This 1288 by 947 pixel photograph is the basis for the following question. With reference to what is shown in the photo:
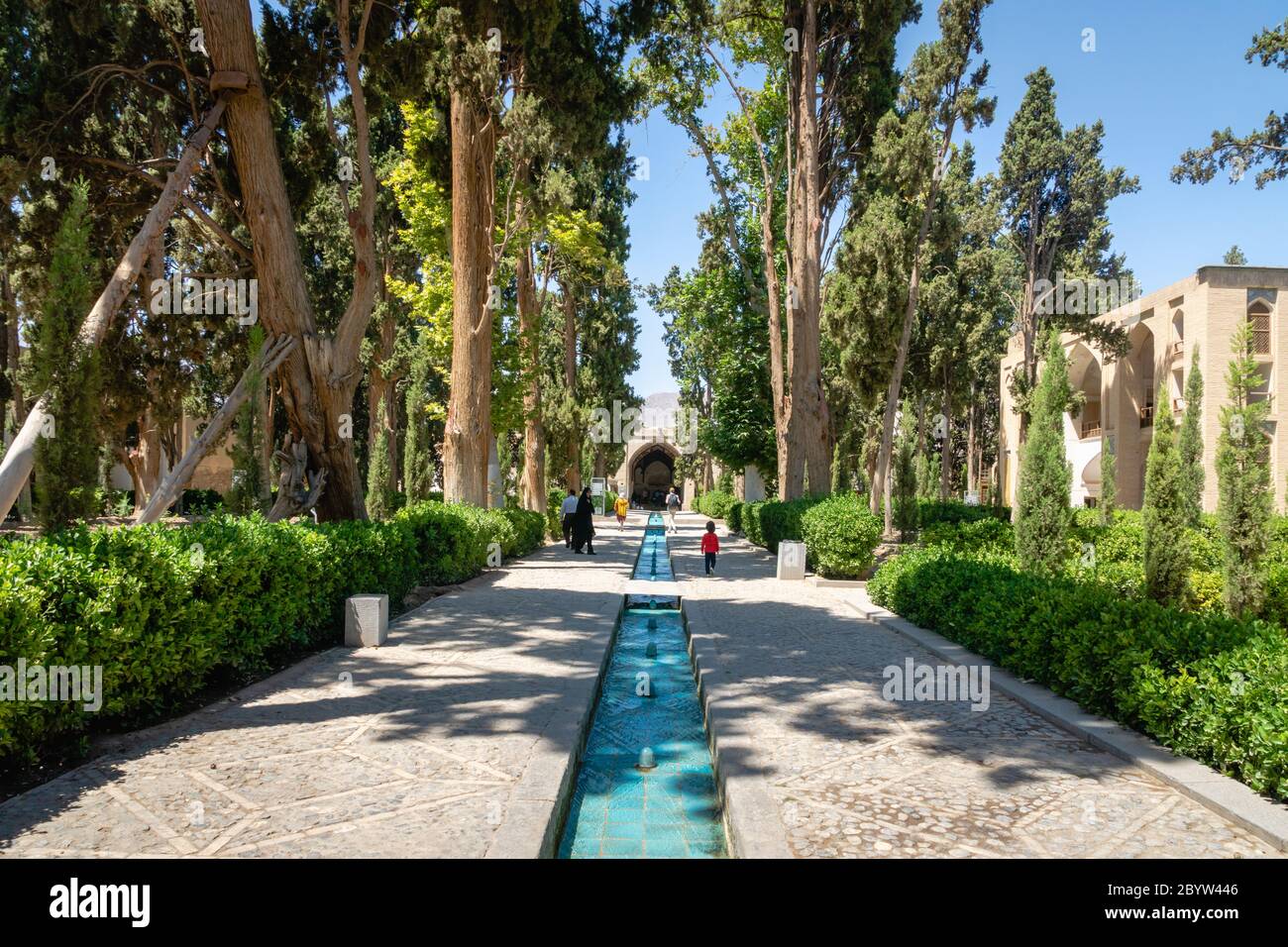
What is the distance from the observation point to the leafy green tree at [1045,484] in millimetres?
10531

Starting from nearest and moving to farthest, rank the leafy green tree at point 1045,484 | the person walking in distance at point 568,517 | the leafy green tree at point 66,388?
the leafy green tree at point 66,388 < the leafy green tree at point 1045,484 < the person walking in distance at point 568,517

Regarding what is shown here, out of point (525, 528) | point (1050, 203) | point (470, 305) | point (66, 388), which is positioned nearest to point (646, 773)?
point (66, 388)

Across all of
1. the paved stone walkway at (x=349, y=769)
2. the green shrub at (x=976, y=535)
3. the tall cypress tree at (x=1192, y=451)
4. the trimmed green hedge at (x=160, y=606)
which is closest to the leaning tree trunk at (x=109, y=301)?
the trimmed green hedge at (x=160, y=606)

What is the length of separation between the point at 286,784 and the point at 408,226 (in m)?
24.7

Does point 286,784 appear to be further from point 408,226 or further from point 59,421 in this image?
point 408,226

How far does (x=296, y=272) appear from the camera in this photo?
420 inches

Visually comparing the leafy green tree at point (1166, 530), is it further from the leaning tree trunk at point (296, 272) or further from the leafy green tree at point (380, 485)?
the leafy green tree at point (380, 485)

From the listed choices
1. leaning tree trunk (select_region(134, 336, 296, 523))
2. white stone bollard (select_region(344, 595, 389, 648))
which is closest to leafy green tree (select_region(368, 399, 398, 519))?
leaning tree trunk (select_region(134, 336, 296, 523))

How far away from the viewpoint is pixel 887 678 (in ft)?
21.9

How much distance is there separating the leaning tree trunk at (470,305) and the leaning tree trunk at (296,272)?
282 centimetres

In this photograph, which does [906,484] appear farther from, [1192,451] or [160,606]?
[160,606]

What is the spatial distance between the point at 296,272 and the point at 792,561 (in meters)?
8.99

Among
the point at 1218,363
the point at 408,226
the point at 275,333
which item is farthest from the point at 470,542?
the point at 1218,363

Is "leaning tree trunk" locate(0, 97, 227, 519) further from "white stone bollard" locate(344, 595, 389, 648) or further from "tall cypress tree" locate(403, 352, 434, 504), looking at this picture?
"tall cypress tree" locate(403, 352, 434, 504)
